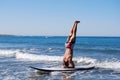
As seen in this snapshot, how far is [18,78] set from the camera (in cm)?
1485

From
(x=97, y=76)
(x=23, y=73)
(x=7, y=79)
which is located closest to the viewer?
(x=7, y=79)

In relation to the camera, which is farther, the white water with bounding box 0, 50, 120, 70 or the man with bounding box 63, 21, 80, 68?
the white water with bounding box 0, 50, 120, 70

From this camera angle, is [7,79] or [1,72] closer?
[7,79]

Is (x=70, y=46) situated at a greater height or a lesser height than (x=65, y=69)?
greater

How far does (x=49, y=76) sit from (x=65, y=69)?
1.43 meters

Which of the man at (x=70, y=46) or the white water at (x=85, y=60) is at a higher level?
the man at (x=70, y=46)

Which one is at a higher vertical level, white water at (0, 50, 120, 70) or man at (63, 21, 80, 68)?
man at (63, 21, 80, 68)

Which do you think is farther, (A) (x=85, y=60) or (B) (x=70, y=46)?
(A) (x=85, y=60)

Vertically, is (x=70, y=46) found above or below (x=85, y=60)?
above

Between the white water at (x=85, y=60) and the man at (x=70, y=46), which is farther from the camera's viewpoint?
the white water at (x=85, y=60)

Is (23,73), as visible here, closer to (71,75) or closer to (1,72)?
(1,72)

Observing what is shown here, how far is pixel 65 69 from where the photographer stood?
1677 centimetres

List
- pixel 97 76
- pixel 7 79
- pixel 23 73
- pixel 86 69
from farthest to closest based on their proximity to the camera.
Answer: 1. pixel 86 69
2. pixel 23 73
3. pixel 97 76
4. pixel 7 79

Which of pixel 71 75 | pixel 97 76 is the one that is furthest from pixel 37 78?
pixel 97 76
